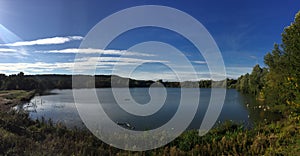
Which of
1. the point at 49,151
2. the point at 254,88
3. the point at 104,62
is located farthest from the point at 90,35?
the point at 254,88

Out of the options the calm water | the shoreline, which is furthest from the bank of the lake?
the shoreline

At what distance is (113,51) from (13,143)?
4125 millimetres

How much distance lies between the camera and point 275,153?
19.1ft

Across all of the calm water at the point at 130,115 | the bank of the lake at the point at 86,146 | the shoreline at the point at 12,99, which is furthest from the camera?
the shoreline at the point at 12,99

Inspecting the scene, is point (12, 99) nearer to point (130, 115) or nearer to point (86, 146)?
point (130, 115)

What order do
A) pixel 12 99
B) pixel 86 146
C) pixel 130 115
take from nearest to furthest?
pixel 86 146
pixel 130 115
pixel 12 99

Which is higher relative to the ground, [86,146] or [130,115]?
[86,146]

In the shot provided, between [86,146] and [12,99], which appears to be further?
[12,99]

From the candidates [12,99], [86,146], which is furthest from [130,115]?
[12,99]

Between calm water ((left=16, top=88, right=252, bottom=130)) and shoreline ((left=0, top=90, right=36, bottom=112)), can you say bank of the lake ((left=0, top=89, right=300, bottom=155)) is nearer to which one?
calm water ((left=16, top=88, right=252, bottom=130))

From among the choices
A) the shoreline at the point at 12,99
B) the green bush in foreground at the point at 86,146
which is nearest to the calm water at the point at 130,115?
the shoreline at the point at 12,99

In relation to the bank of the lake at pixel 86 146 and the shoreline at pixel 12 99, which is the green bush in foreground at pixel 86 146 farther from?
the shoreline at pixel 12 99

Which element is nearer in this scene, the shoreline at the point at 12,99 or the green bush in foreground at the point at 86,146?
the green bush in foreground at the point at 86,146

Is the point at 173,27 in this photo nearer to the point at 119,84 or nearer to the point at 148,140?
the point at 148,140
